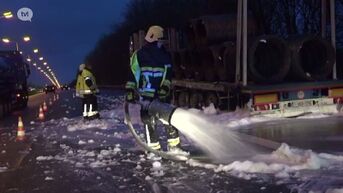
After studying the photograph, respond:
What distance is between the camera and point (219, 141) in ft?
34.4

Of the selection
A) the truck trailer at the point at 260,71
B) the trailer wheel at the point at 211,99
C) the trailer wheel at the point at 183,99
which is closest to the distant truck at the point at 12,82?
the trailer wheel at the point at 183,99

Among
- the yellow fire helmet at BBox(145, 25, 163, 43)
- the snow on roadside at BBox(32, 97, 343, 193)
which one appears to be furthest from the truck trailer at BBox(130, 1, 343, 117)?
the yellow fire helmet at BBox(145, 25, 163, 43)

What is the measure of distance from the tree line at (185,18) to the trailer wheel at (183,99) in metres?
2.55

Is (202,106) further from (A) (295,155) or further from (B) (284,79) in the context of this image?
(A) (295,155)

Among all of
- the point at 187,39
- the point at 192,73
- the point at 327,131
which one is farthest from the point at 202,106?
the point at 327,131

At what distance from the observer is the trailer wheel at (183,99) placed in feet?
70.8

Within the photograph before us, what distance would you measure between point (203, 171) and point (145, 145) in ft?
7.53

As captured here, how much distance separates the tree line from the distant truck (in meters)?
4.11

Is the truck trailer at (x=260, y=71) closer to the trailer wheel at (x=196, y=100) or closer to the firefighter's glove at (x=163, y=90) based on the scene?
the trailer wheel at (x=196, y=100)

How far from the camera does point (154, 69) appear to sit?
1061 centimetres

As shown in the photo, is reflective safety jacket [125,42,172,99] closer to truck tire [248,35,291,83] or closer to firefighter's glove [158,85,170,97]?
firefighter's glove [158,85,170,97]

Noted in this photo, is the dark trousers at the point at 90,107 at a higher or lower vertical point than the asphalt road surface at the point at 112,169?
higher

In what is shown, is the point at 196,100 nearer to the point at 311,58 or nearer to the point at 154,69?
the point at 311,58

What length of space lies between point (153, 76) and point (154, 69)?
12 cm
